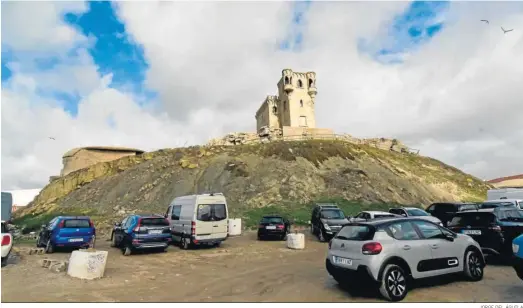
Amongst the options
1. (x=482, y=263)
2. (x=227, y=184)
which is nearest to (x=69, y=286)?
(x=482, y=263)

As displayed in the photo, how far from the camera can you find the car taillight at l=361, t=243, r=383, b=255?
690 cm

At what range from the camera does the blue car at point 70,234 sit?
1489 centimetres

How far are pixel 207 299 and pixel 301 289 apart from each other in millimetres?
2247

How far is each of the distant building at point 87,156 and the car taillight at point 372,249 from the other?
169ft

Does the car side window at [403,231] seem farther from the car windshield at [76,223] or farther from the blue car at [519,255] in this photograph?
the car windshield at [76,223]

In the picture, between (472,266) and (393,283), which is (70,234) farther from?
(472,266)

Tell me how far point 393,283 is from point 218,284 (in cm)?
427

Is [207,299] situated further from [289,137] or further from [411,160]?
[411,160]

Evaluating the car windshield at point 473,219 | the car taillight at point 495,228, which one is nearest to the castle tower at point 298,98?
the car windshield at point 473,219

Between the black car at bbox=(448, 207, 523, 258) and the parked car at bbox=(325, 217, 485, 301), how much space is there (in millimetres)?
2322

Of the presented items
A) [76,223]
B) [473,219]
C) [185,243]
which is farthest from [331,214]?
[76,223]

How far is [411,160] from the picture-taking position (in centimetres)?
5469

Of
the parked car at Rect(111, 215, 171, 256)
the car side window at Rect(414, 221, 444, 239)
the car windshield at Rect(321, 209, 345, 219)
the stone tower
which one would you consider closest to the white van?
the parked car at Rect(111, 215, 171, 256)

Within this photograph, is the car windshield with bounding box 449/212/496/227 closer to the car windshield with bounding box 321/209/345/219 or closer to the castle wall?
the car windshield with bounding box 321/209/345/219
